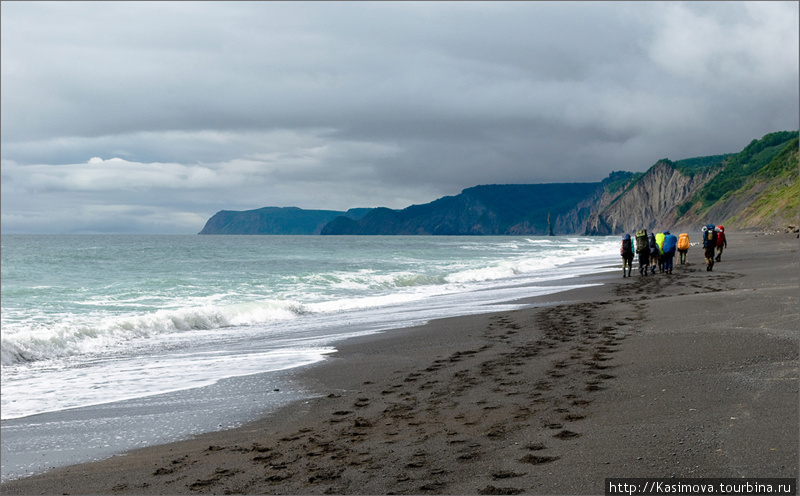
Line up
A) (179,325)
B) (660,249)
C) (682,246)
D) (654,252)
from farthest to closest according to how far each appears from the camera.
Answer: (682,246), (654,252), (660,249), (179,325)

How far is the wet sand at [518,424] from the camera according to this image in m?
4.20

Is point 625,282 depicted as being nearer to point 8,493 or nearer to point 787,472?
point 787,472

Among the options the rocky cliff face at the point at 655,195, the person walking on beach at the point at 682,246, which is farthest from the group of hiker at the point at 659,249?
the rocky cliff face at the point at 655,195

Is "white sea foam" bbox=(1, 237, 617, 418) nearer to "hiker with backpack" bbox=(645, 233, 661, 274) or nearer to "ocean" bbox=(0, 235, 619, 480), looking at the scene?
"ocean" bbox=(0, 235, 619, 480)

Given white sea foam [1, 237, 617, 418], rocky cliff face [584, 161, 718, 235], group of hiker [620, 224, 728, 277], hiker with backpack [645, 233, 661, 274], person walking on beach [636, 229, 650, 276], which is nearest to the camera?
white sea foam [1, 237, 617, 418]

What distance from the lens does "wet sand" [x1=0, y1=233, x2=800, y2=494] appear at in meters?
4.20

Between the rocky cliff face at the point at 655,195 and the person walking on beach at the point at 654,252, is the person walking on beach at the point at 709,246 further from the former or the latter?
the rocky cliff face at the point at 655,195

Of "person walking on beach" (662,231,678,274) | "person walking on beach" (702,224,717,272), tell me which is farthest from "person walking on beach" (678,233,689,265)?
"person walking on beach" (662,231,678,274)

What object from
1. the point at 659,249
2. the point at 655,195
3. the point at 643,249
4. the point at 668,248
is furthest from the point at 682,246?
the point at 655,195

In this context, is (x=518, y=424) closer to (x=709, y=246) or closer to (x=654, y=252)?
(x=709, y=246)

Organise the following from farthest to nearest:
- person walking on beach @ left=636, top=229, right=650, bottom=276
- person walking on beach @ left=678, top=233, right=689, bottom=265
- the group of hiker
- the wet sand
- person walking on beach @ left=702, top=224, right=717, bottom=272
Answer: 1. person walking on beach @ left=678, top=233, right=689, bottom=265
2. person walking on beach @ left=636, top=229, right=650, bottom=276
3. the group of hiker
4. person walking on beach @ left=702, top=224, right=717, bottom=272
5. the wet sand

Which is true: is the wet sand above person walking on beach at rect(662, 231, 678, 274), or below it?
below

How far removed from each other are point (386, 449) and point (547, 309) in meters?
9.32

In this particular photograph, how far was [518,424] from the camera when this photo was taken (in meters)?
5.30
